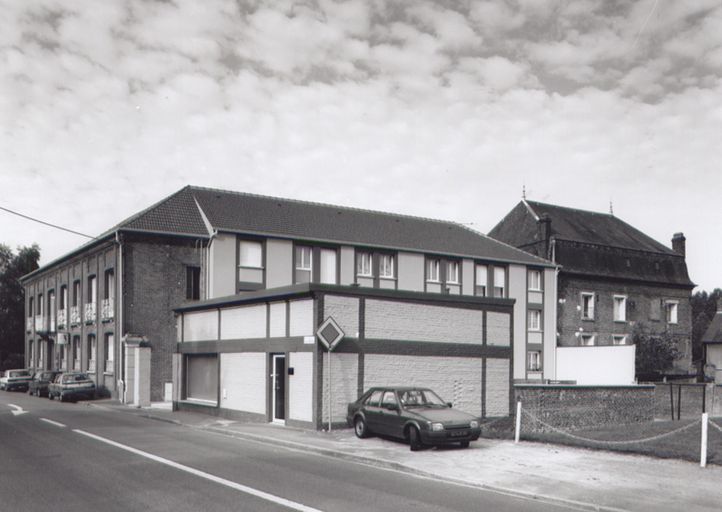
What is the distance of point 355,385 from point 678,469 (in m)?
9.65

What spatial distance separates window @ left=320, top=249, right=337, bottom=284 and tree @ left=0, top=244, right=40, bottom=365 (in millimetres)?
39832

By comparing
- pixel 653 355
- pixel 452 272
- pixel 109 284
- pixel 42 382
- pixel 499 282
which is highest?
pixel 452 272

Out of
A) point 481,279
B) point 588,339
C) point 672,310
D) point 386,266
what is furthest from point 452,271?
point 672,310

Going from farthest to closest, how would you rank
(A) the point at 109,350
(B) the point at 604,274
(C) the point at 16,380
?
(B) the point at 604,274
(C) the point at 16,380
(A) the point at 109,350

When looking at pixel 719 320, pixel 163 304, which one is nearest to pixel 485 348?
pixel 163 304

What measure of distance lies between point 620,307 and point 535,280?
7.89 metres

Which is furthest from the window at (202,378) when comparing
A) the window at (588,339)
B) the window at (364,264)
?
the window at (588,339)

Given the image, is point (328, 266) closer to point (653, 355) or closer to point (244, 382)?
point (244, 382)

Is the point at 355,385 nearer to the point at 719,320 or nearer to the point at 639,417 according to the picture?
the point at 639,417

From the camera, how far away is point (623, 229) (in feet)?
178

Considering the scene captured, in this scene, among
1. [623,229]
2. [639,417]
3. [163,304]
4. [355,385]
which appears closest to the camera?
[355,385]

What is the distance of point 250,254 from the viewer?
3538 centimetres

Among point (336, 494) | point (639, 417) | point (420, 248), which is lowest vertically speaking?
point (639, 417)

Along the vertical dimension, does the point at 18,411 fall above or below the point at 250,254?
below
